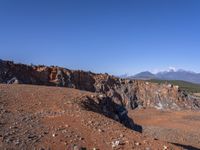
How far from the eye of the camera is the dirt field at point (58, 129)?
39.3ft

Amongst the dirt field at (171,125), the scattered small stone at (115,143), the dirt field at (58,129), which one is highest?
the dirt field at (58,129)

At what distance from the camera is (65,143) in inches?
476

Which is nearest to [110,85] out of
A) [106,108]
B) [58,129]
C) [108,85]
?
[108,85]

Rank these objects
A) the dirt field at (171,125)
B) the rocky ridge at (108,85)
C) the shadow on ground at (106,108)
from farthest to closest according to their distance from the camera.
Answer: the rocky ridge at (108,85)
the dirt field at (171,125)
the shadow on ground at (106,108)

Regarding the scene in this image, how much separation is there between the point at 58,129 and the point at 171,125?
24584 mm

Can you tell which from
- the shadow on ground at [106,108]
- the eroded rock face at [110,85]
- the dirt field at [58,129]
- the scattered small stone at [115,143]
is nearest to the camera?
the dirt field at [58,129]

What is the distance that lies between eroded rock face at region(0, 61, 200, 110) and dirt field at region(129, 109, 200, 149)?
319 centimetres

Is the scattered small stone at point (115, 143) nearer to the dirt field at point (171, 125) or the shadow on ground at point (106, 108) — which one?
the shadow on ground at point (106, 108)

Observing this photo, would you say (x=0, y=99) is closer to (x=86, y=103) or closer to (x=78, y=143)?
(x=86, y=103)

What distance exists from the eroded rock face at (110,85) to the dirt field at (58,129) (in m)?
17.1

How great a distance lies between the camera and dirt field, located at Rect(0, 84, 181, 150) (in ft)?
39.3

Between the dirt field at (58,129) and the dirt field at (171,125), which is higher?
the dirt field at (58,129)

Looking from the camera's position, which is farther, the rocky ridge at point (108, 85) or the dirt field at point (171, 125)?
the rocky ridge at point (108, 85)

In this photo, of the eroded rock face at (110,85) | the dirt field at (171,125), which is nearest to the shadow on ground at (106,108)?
the dirt field at (171,125)
